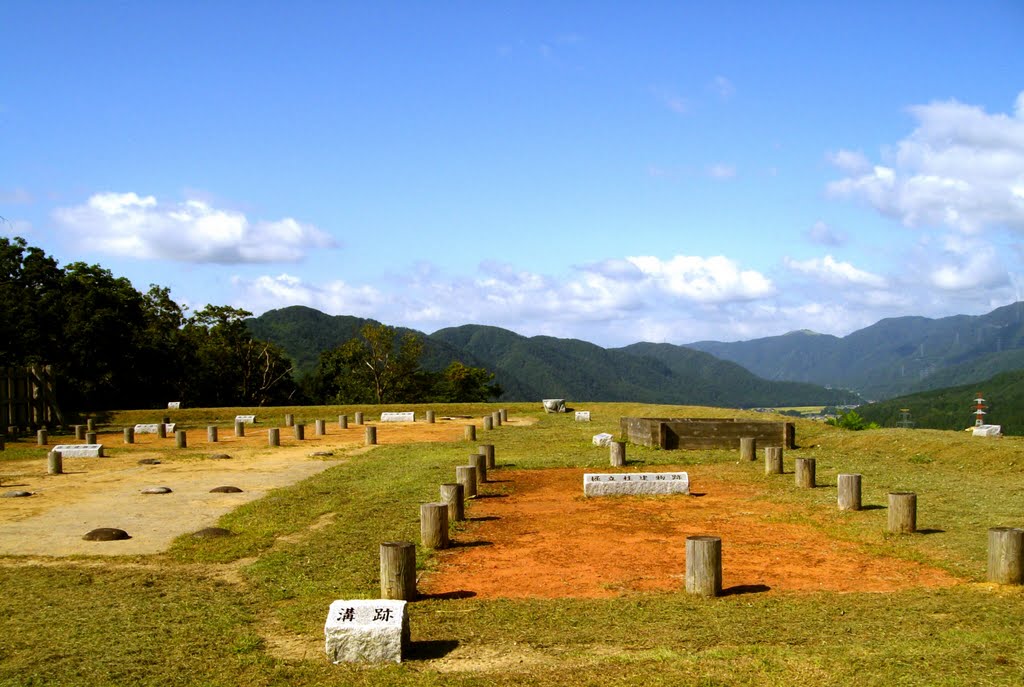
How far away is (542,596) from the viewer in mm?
9766

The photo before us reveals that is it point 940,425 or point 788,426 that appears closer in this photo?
point 788,426

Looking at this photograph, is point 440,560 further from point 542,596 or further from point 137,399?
point 137,399

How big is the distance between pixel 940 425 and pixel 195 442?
275 feet

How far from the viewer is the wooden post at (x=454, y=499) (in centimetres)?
1425

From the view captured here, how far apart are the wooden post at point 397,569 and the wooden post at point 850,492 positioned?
845 centimetres

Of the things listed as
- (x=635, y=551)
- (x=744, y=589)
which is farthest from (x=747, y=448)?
(x=744, y=589)

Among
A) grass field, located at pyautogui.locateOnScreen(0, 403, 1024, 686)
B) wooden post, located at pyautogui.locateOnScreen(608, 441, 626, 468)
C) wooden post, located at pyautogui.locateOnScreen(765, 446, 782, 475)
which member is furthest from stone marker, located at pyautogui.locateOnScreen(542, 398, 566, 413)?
grass field, located at pyautogui.locateOnScreen(0, 403, 1024, 686)

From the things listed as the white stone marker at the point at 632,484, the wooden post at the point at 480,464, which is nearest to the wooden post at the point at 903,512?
the white stone marker at the point at 632,484

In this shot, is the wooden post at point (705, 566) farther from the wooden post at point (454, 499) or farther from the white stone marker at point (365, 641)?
the wooden post at point (454, 499)

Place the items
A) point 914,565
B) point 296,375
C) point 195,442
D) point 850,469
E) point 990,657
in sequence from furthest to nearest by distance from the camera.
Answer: point 296,375, point 195,442, point 850,469, point 914,565, point 990,657

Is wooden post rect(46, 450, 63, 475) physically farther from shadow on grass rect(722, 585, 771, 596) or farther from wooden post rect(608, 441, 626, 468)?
shadow on grass rect(722, 585, 771, 596)

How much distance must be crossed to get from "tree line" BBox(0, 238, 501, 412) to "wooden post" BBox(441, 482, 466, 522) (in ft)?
96.7

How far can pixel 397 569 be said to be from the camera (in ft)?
30.4

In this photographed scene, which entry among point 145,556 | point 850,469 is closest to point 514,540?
point 145,556
